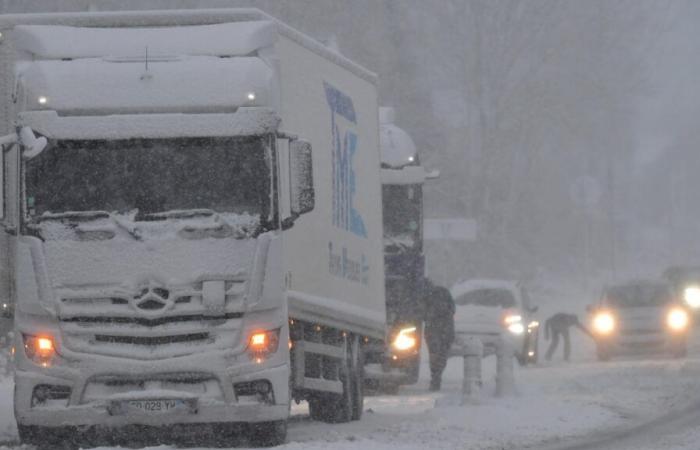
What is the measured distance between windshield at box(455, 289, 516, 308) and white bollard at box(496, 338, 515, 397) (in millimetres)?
10102

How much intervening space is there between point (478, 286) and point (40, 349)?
19471 mm

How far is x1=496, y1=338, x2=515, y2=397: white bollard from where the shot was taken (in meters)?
21.7

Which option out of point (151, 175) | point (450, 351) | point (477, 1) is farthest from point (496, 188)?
point (151, 175)

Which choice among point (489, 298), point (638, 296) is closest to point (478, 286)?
point (489, 298)

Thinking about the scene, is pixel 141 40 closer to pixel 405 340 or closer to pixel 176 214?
pixel 176 214

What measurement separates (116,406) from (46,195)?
178 cm

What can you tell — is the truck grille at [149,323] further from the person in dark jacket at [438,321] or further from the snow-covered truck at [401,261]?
the person in dark jacket at [438,321]

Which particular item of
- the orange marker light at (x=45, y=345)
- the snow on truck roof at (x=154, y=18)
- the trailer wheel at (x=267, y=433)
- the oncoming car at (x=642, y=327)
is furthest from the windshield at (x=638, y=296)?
the orange marker light at (x=45, y=345)

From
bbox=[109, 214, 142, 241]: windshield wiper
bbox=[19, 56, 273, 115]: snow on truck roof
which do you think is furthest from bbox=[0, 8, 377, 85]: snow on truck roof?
bbox=[109, 214, 142, 241]: windshield wiper

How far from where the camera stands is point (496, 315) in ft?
102

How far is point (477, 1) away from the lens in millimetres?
56844

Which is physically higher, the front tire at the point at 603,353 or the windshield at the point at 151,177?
the windshield at the point at 151,177

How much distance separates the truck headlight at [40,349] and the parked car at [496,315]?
53.1 ft

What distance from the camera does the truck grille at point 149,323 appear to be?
1393 centimetres
